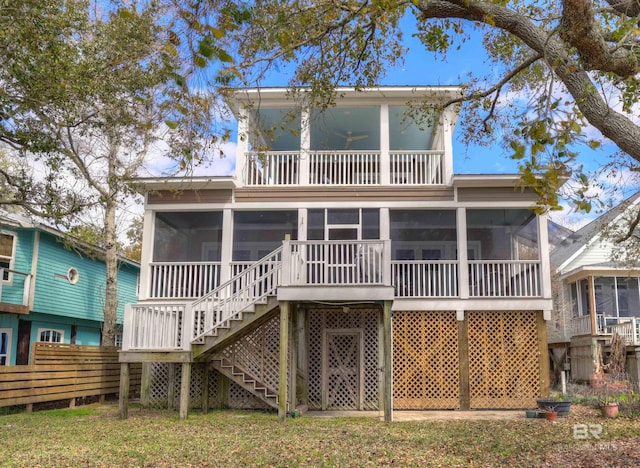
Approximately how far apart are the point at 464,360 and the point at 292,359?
4.45 meters

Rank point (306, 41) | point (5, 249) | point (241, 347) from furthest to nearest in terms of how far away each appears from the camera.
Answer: point (5, 249), point (241, 347), point (306, 41)

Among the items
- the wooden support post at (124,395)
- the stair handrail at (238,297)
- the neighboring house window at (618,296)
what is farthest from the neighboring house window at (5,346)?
the neighboring house window at (618,296)

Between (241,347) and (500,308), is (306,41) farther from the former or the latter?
(500,308)

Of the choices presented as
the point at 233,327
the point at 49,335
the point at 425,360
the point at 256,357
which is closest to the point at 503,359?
the point at 425,360

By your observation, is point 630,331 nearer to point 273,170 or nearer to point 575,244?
point 575,244

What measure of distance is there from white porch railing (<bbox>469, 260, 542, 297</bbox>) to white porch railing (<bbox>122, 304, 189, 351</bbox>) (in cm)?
728

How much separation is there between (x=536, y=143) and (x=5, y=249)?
1568 centimetres

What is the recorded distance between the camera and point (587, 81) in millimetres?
6598

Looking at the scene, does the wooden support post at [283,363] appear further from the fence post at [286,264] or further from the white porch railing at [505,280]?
the white porch railing at [505,280]

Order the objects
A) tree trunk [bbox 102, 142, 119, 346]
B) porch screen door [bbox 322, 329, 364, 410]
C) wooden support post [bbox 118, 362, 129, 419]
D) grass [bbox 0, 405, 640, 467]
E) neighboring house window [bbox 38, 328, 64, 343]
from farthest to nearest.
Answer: tree trunk [bbox 102, 142, 119, 346], neighboring house window [bbox 38, 328, 64, 343], porch screen door [bbox 322, 329, 364, 410], wooden support post [bbox 118, 362, 129, 419], grass [bbox 0, 405, 640, 467]

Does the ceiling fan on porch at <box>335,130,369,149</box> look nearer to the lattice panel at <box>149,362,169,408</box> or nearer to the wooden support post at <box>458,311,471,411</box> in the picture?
the wooden support post at <box>458,311,471,411</box>

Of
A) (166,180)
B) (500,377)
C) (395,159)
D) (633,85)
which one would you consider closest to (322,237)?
(395,159)

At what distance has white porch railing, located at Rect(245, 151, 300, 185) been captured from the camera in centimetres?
1514

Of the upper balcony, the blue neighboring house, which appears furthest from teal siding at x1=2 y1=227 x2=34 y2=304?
the upper balcony
